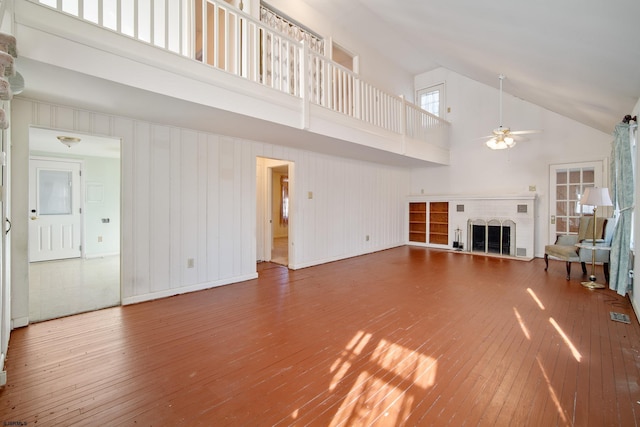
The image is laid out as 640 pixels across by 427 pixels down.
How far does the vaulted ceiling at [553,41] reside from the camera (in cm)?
205

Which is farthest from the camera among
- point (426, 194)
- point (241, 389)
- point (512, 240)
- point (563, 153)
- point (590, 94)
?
point (426, 194)

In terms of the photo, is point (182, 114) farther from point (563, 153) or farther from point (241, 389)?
point (563, 153)

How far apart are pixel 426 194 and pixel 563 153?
324cm

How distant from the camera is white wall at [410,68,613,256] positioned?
6.48 metres

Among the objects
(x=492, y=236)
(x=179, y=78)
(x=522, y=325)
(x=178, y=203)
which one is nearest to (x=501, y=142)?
(x=492, y=236)

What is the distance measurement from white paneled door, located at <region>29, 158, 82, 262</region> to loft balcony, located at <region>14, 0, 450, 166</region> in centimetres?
343

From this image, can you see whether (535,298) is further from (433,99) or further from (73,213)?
(73,213)

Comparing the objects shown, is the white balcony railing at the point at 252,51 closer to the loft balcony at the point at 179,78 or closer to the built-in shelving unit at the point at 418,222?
the loft balcony at the point at 179,78

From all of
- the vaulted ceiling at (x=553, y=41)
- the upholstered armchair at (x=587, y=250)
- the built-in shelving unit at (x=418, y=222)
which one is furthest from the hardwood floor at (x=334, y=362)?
the built-in shelving unit at (x=418, y=222)

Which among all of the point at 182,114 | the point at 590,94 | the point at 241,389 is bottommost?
the point at 241,389

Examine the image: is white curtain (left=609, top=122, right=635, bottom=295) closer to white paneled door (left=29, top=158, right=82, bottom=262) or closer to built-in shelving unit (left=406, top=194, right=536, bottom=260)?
built-in shelving unit (left=406, top=194, right=536, bottom=260)

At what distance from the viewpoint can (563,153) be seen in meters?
6.57

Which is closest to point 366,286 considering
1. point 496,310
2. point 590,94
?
point 496,310

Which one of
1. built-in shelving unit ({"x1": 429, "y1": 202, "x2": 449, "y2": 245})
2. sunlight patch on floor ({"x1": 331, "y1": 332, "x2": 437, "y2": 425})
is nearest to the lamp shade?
built-in shelving unit ({"x1": 429, "y1": 202, "x2": 449, "y2": 245})
